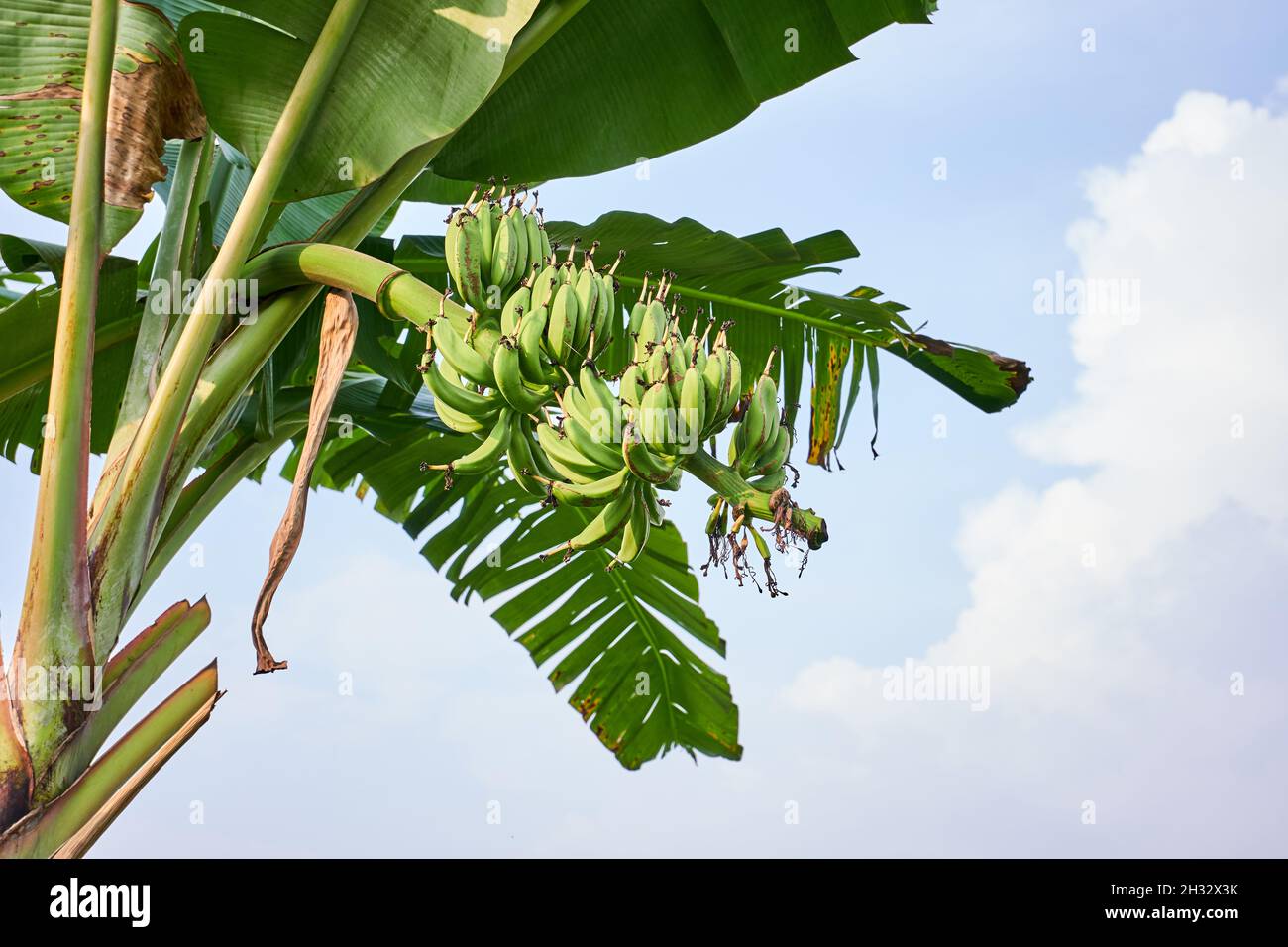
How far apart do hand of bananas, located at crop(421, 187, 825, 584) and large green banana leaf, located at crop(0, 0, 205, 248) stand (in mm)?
862

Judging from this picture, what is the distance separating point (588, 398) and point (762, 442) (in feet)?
0.75

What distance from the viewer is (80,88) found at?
205 cm

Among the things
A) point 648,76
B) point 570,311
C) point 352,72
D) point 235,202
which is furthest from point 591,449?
point 235,202

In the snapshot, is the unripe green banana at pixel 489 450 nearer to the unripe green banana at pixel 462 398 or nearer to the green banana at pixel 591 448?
the unripe green banana at pixel 462 398

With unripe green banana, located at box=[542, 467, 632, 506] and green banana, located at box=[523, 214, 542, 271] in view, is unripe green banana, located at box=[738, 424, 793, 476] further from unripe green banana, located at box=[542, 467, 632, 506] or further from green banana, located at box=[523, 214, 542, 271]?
green banana, located at box=[523, 214, 542, 271]

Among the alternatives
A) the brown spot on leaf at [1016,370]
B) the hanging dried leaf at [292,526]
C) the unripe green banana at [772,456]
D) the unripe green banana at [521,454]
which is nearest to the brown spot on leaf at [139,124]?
the hanging dried leaf at [292,526]

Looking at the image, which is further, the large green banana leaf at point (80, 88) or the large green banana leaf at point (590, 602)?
the large green banana leaf at point (590, 602)

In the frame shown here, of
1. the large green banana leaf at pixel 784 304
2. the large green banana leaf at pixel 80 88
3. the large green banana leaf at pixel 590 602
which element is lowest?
the large green banana leaf at pixel 590 602

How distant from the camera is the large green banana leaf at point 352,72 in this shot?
1.81 meters

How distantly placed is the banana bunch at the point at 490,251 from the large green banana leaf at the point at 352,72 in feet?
0.91

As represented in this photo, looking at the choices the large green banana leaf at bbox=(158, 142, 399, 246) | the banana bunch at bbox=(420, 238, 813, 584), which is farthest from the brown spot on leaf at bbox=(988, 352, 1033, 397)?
the large green banana leaf at bbox=(158, 142, 399, 246)

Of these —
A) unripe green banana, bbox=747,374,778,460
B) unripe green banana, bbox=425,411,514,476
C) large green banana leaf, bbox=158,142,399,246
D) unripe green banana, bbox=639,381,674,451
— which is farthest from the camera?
large green banana leaf, bbox=158,142,399,246

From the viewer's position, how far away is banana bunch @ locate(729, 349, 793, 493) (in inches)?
52.2
